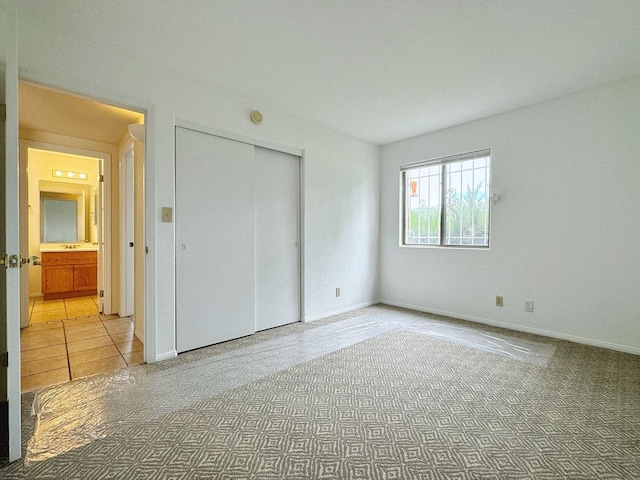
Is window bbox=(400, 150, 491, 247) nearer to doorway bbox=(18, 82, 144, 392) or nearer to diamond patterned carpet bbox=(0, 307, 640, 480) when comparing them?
diamond patterned carpet bbox=(0, 307, 640, 480)

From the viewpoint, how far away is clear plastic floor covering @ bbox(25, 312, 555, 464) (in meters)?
1.65

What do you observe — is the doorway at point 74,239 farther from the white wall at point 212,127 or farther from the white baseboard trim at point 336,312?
the white baseboard trim at point 336,312

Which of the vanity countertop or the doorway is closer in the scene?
the doorway

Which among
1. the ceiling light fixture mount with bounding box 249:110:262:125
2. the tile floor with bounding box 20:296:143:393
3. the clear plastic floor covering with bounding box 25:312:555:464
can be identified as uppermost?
the ceiling light fixture mount with bounding box 249:110:262:125

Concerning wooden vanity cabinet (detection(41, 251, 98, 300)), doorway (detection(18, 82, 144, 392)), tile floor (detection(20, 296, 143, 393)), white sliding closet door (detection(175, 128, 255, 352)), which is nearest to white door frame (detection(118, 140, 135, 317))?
doorway (detection(18, 82, 144, 392))

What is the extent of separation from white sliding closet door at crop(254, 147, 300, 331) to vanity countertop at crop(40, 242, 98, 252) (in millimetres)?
3865

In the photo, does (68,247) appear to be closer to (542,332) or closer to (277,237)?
(277,237)

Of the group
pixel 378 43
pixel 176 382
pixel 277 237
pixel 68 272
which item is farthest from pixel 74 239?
pixel 378 43

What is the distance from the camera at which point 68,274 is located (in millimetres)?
5035

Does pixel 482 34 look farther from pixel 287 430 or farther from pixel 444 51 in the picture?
pixel 287 430

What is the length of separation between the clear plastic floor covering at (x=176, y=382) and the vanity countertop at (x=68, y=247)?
12.8ft

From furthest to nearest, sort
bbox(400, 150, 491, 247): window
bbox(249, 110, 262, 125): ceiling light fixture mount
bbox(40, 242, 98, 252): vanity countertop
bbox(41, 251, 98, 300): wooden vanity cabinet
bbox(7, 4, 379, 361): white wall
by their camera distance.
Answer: bbox(40, 242, 98, 252): vanity countertop → bbox(41, 251, 98, 300): wooden vanity cabinet → bbox(400, 150, 491, 247): window → bbox(249, 110, 262, 125): ceiling light fixture mount → bbox(7, 4, 379, 361): white wall

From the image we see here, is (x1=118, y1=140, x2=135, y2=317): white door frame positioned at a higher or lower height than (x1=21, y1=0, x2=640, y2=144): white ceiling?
lower

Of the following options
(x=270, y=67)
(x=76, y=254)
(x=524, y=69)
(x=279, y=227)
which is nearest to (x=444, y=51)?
(x=524, y=69)
